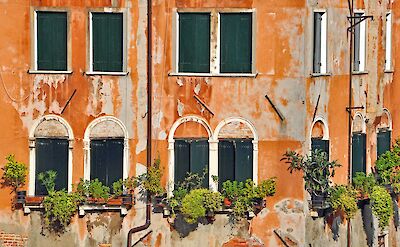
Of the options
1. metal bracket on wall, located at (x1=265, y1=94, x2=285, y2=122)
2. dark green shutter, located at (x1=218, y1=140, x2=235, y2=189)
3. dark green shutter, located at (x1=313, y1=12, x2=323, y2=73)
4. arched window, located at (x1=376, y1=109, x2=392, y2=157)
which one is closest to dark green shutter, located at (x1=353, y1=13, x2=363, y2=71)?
dark green shutter, located at (x1=313, y1=12, x2=323, y2=73)

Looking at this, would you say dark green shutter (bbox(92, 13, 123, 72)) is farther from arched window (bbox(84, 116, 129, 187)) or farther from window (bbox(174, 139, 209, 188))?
window (bbox(174, 139, 209, 188))

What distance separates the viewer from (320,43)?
42.0 meters

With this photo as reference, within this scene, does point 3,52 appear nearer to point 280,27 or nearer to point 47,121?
point 47,121

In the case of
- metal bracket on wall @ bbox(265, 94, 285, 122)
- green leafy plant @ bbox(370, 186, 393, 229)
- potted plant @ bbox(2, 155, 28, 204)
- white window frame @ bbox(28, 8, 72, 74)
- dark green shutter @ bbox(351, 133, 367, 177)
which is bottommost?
green leafy plant @ bbox(370, 186, 393, 229)

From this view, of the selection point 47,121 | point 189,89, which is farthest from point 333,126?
point 47,121

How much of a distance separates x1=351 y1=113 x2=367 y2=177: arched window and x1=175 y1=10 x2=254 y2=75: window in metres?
4.67

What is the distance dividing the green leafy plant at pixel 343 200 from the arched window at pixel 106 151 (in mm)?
5374

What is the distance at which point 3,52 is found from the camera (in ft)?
135

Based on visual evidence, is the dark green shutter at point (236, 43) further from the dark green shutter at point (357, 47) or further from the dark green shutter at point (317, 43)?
the dark green shutter at point (357, 47)

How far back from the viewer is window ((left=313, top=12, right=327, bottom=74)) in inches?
1642

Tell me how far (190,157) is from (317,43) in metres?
4.46

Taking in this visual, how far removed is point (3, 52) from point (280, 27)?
7.06 meters

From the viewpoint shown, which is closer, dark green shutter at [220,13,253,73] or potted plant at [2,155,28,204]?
dark green shutter at [220,13,253,73]

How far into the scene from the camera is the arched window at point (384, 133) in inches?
1825
